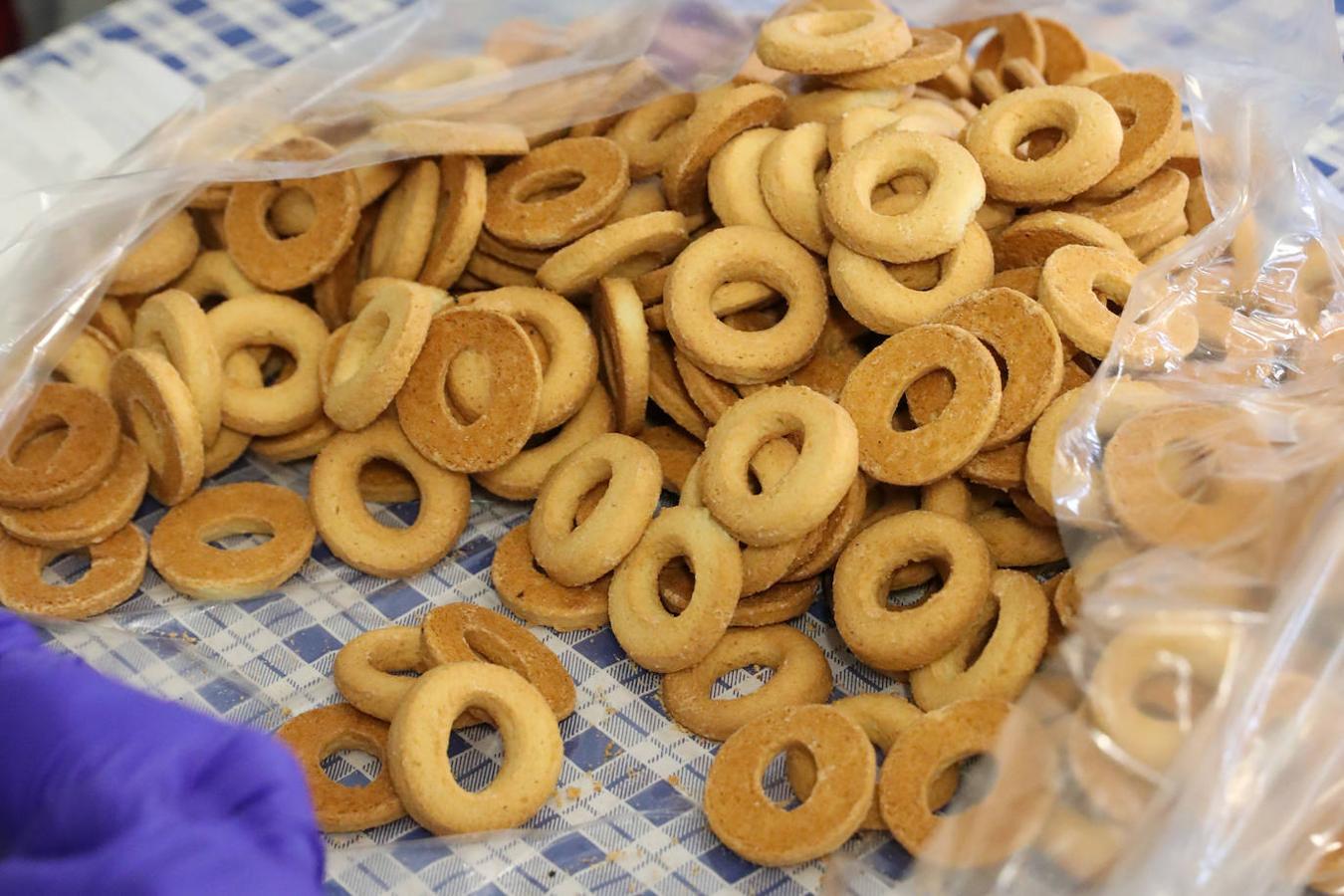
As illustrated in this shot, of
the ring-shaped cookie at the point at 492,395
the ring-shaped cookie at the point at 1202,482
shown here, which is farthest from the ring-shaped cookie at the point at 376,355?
the ring-shaped cookie at the point at 1202,482

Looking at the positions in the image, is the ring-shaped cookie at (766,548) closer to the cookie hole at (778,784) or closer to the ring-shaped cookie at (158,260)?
the cookie hole at (778,784)

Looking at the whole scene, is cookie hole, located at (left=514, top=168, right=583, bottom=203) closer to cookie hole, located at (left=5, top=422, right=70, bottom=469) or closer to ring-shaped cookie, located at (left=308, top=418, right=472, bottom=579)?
ring-shaped cookie, located at (left=308, top=418, right=472, bottom=579)

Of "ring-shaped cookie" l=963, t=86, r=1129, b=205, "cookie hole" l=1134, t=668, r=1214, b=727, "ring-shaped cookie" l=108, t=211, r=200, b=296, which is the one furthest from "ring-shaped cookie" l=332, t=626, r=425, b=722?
"ring-shaped cookie" l=963, t=86, r=1129, b=205

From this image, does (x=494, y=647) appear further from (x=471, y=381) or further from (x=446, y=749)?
(x=471, y=381)

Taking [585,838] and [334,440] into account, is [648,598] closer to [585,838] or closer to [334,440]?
[585,838]

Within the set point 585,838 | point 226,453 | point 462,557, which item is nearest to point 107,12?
point 226,453
